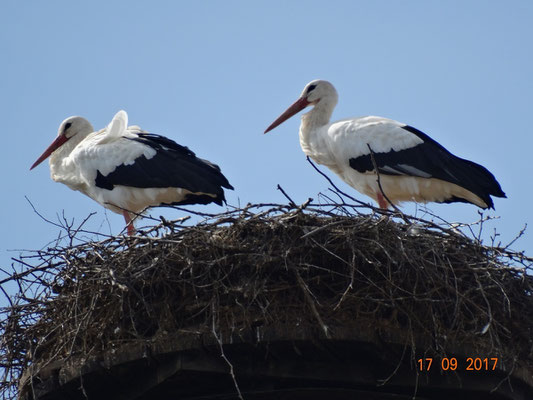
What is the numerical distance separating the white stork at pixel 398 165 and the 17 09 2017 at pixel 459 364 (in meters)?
3.39

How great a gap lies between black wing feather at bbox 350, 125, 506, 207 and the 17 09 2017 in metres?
3.39

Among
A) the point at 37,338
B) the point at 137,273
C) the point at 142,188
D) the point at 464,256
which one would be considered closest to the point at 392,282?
the point at 464,256

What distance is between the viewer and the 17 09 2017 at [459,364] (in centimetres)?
563

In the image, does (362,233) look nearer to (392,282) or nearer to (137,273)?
(392,282)

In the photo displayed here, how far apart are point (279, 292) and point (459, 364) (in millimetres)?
991

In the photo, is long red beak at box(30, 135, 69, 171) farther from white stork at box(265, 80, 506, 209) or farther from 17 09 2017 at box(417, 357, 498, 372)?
17 09 2017 at box(417, 357, 498, 372)

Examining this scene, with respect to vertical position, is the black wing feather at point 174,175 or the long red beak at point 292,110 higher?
the long red beak at point 292,110

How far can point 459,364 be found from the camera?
570 cm

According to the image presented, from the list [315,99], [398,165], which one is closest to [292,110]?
[315,99]

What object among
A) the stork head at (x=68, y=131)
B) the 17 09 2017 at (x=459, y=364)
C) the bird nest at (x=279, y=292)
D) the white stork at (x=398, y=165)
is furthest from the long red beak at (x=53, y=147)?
the 17 09 2017 at (x=459, y=364)

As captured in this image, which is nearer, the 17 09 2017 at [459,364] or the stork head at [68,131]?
the 17 09 2017 at [459,364]

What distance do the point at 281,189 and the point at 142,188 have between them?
128 inches

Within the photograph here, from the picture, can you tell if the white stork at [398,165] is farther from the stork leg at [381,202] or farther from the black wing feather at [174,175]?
the black wing feather at [174,175]

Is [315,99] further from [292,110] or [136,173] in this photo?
[136,173]
